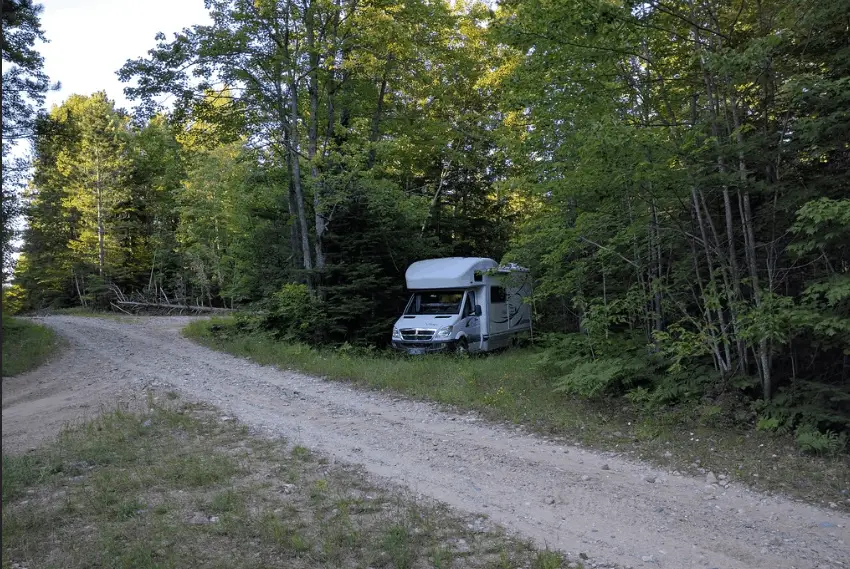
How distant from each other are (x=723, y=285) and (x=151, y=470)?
27.0 feet

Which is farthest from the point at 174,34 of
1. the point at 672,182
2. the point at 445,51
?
the point at 672,182

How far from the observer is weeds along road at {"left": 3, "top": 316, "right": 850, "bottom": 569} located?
179 inches

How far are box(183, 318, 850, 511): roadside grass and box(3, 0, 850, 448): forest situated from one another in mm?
451

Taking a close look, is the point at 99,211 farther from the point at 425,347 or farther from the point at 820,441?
the point at 820,441

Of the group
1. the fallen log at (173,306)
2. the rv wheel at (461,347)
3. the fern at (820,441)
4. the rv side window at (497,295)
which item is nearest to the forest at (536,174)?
the fern at (820,441)

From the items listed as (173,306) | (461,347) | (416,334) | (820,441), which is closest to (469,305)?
(461,347)

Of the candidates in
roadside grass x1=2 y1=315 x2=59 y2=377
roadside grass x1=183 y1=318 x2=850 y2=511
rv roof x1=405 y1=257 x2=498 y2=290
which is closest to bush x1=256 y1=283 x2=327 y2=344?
roadside grass x1=183 y1=318 x2=850 y2=511

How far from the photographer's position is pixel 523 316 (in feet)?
64.0

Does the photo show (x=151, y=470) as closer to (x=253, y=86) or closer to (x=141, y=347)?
(x=141, y=347)

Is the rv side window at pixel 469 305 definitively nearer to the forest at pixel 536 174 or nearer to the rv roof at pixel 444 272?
the rv roof at pixel 444 272

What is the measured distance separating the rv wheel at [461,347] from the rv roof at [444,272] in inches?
63.7

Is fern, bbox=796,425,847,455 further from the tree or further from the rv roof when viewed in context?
the tree

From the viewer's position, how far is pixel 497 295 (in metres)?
17.4

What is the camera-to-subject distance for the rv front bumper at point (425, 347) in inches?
600
